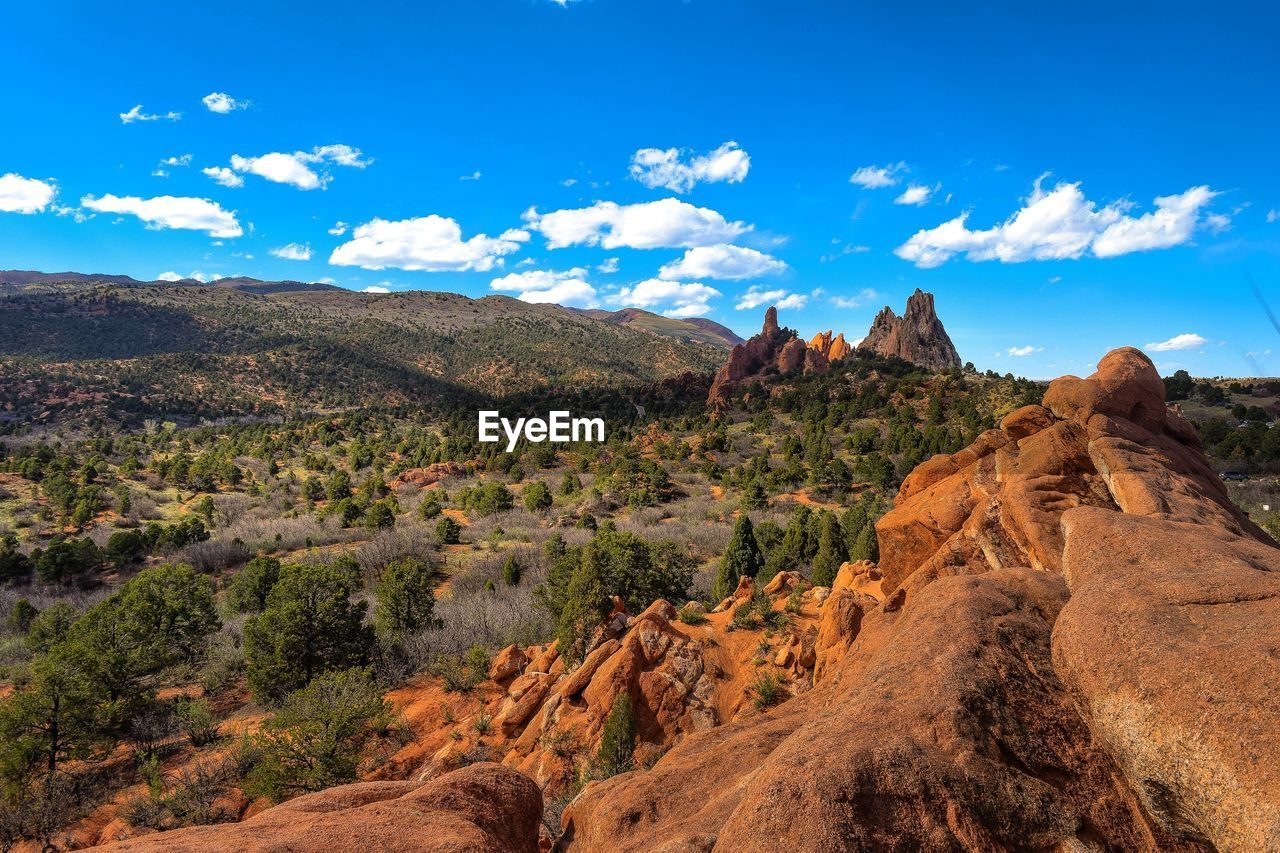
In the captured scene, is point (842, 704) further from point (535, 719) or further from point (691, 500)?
point (691, 500)

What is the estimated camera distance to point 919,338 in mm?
100625

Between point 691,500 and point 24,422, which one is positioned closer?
point 691,500

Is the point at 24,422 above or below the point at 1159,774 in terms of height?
below

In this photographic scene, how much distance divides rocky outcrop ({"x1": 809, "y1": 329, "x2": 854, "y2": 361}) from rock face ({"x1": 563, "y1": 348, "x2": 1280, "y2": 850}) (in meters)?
101

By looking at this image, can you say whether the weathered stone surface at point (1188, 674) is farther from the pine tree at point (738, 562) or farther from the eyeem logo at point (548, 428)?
the eyeem logo at point (548, 428)

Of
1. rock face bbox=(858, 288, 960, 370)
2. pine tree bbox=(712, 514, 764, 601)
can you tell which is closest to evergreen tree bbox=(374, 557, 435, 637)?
pine tree bbox=(712, 514, 764, 601)

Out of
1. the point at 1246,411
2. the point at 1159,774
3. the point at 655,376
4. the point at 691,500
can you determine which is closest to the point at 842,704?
the point at 1159,774

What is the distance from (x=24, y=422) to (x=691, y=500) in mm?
96063

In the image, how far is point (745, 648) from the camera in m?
15.8

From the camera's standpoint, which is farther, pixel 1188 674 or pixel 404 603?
pixel 404 603

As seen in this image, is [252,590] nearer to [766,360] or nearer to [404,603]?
[404,603]

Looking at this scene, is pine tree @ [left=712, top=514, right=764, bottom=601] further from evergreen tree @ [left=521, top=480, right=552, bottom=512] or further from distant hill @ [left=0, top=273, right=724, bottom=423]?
distant hill @ [left=0, top=273, right=724, bottom=423]

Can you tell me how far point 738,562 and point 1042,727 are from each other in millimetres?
22643

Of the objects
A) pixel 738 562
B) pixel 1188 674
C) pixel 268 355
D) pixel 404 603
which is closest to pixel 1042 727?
pixel 1188 674
